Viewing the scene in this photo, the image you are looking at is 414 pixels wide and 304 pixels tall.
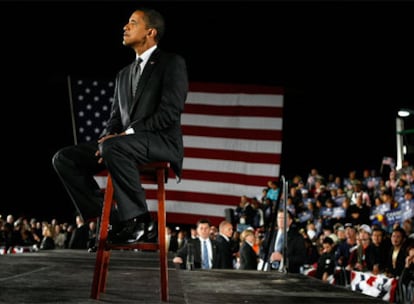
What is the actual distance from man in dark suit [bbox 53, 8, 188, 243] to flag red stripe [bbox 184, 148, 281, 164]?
8070mm

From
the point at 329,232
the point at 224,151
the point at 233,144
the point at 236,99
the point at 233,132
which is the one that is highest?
the point at 236,99

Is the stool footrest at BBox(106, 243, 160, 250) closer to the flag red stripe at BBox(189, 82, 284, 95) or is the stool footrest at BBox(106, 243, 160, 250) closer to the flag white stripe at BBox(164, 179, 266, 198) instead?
the flag white stripe at BBox(164, 179, 266, 198)

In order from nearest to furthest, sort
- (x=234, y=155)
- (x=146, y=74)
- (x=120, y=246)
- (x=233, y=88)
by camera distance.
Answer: (x=120, y=246), (x=146, y=74), (x=234, y=155), (x=233, y=88)

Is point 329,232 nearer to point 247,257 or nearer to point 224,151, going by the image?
point 247,257

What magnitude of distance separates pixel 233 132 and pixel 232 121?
234mm

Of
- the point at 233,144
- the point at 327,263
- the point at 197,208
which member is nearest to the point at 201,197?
the point at 197,208

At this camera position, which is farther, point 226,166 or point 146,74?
point 226,166

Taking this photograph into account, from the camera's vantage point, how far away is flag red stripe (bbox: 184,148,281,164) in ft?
35.4

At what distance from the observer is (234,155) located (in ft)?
35.5

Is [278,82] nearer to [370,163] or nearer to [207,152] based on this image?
[207,152]

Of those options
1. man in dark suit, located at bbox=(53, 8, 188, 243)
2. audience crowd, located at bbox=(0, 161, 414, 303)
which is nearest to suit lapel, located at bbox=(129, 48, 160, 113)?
man in dark suit, located at bbox=(53, 8, 188, 243)

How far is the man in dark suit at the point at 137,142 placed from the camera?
7.83 feet

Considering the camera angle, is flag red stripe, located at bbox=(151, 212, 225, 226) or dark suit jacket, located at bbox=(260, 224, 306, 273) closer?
dark suit jacket, located at bbox=(260, 224, 306, 273)

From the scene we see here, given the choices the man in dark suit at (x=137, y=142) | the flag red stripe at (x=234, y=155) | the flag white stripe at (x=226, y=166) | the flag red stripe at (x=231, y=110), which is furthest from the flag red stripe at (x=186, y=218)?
the man in dark suit at (x=137, y=142)
